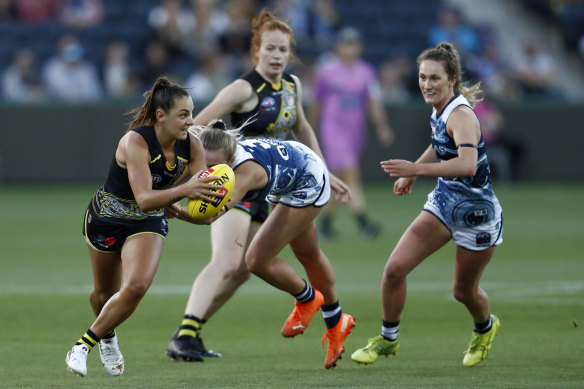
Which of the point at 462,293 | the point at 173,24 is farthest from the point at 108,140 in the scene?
the point at 462,293

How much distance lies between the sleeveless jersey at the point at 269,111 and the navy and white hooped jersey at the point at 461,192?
151cm

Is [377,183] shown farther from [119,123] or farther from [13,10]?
[13,10]

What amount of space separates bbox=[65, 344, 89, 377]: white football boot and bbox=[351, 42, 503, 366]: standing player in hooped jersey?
1.87 metres

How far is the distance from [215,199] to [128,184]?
62cm

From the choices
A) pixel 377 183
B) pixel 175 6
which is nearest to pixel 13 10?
pixel 175 6

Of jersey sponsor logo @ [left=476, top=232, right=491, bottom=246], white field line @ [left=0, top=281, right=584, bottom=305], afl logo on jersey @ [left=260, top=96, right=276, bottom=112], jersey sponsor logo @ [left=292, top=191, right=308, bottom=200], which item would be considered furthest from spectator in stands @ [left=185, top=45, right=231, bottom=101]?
jersey sponsor logo @ [left=476, top=232, right=491, bottom=246]

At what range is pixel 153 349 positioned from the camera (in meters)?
7.86

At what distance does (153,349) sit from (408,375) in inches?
81.4

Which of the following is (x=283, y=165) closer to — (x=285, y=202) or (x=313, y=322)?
(x=285, y=202)

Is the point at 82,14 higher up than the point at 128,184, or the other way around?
the point at 128,184

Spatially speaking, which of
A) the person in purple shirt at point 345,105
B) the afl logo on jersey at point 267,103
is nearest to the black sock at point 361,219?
the person in purple shirt at point 345,105

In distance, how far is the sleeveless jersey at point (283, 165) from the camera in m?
6.94

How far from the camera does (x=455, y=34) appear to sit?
23719 mm

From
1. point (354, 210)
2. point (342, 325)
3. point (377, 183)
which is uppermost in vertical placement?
point (342, 325)
